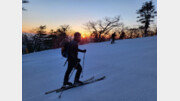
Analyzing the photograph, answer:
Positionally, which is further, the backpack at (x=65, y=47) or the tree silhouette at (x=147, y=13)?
the tree silhouette at (x=147, y=13)

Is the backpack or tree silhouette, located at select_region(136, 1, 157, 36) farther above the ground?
tree silhouette, located at select_region(136, 1, 157, 36)

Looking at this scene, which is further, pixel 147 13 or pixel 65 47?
pixel 147 13

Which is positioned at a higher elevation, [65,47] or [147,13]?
[147,13]

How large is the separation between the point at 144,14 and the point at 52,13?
283 cm

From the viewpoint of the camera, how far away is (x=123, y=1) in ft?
11.7

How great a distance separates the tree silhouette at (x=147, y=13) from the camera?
121 inches

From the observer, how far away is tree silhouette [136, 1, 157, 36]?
3073 millimetres

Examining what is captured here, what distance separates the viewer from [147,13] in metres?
3.50

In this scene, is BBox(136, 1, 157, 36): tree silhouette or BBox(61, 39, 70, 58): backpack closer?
BBox(61, 39, 70, 58): backpack

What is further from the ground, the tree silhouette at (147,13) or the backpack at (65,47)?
the tree silhouette at (147,13)
